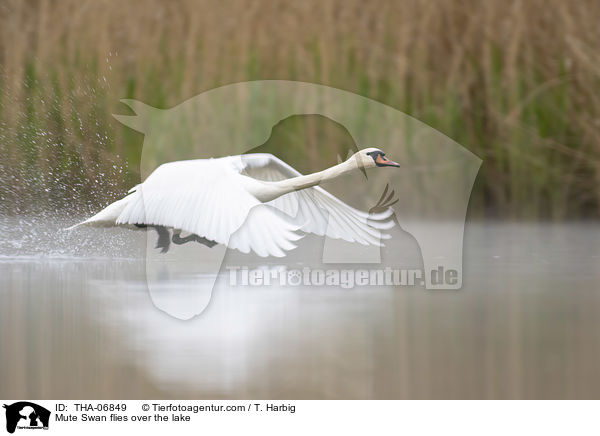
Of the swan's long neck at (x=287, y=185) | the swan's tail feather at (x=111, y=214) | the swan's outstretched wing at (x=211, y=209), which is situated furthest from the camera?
the swan's tail feather at (x=111, y=214)

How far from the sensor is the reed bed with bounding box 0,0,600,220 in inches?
317

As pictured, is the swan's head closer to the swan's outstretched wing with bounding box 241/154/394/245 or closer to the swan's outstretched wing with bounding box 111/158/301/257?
the swan's outstretched wing with bounding box 241/154/394/245

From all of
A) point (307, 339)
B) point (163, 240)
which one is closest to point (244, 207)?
point (307, 339)

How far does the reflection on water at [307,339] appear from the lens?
3.72m

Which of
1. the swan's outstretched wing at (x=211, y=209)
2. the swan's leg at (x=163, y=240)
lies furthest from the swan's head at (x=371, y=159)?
the swan's leg at (x=163, y=240)

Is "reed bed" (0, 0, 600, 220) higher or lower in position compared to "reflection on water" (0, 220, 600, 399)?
higher

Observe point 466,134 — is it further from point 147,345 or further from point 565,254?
point 147,345

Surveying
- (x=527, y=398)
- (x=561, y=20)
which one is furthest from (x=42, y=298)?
(x=561, y=20)

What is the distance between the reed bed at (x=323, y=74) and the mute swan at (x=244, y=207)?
192cm

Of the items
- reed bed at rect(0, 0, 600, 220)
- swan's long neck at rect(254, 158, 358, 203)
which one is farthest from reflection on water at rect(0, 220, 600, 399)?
reed bed at rect(0, 0, 600, 220)

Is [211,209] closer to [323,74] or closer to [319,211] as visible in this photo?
[319,211]

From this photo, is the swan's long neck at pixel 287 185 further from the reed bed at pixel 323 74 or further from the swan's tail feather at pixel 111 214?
the reed bed at pixel 323 74
